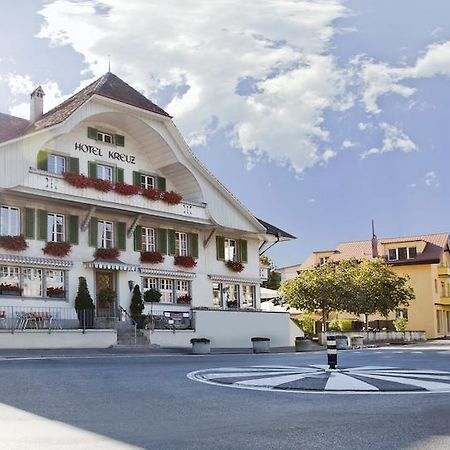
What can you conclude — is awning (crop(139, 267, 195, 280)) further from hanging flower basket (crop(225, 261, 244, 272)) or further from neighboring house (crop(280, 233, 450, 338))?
neighboring house (crop(280, 233, 450, 338))

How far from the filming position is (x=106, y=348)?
2873 cm

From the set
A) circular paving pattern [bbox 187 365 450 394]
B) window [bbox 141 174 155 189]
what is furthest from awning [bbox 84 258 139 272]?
circular paving pattern [bbox 187 365 450 394]

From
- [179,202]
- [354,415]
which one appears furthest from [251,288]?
[354,415]

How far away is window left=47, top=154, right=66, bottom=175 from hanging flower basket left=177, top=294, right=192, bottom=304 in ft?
28.7

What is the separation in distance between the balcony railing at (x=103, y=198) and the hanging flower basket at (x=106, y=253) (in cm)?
200

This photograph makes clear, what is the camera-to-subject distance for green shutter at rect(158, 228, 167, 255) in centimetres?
3641

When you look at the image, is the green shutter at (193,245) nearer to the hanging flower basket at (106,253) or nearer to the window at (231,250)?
the window at (231,250)

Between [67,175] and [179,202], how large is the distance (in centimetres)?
655

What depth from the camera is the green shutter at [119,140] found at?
35.6 metres

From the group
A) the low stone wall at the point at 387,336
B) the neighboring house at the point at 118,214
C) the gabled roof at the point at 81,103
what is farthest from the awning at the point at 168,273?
the low stone wall at the point at 387,336

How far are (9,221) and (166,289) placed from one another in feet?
29.7

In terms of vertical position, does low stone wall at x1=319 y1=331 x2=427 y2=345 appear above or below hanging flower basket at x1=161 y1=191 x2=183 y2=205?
below

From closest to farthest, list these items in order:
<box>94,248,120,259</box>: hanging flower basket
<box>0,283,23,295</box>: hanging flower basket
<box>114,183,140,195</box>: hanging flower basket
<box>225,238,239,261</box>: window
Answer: <box>0,283,23,295</box>: hanging flower basket, <box>114,183,140,195</box>: hanging flower basket, <box>94,248,120,259</box>: hanging flower basket, <box>225,238,239,261</box>: window

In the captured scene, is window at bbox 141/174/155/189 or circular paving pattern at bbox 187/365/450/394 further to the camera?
window at bbox 141/174/155/189
